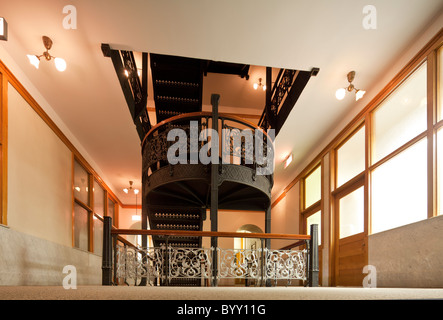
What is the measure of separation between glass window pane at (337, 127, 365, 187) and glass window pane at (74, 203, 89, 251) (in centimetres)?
640

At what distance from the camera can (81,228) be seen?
8.42 meters

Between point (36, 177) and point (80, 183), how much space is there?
2.78 metres

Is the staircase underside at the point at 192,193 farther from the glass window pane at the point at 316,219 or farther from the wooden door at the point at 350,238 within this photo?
the glass window pane at the point at 316,219

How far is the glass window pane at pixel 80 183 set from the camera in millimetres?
8145

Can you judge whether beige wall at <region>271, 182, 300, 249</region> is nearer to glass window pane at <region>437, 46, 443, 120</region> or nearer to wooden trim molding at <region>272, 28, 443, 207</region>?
wooden trim molding at <region>272, 28, 443, 207</region>

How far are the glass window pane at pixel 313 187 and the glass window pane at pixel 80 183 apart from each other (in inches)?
245

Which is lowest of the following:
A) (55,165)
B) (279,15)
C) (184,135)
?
(55,165)

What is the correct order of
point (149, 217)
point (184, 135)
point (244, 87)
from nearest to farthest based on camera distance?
1. point (184, 135)
2. point (149, 217)
3. point (244, 87)

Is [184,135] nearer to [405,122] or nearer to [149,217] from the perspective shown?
[149,217]

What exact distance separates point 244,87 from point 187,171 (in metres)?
4.26

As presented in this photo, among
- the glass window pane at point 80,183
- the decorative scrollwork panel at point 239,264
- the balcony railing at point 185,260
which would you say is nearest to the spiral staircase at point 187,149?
the decorative scrollwork panel at point 239,264

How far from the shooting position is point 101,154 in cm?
906

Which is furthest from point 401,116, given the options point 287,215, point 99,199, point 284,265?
point 99,199

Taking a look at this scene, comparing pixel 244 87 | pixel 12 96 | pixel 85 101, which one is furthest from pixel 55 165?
pixel 244 87
